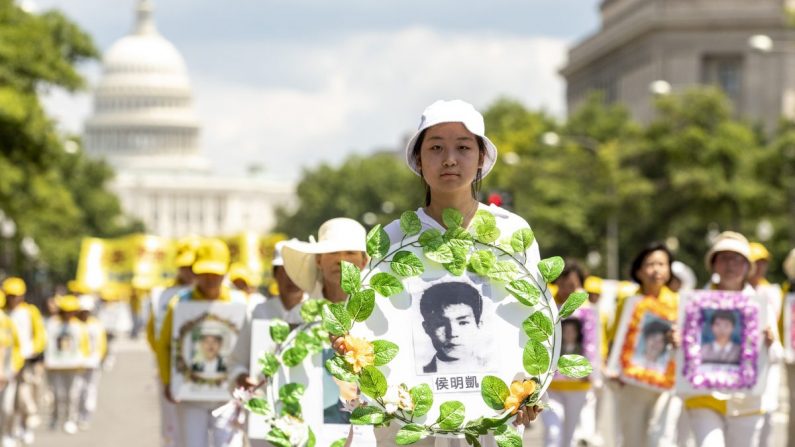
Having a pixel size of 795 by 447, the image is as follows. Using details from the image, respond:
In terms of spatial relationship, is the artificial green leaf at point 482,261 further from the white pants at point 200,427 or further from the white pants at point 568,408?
the white pants at point 568,408

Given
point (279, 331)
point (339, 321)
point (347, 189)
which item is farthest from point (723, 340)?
point (347, 189)

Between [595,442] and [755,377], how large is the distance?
731cm

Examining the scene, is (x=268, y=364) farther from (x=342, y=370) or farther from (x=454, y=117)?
(x=454, y=117)

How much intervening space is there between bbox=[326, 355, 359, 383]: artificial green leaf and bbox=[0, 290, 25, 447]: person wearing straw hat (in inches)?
437

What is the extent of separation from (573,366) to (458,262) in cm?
44

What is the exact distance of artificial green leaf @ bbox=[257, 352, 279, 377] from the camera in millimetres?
8203

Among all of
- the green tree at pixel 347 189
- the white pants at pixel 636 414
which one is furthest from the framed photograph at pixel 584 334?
the green tree at pixel 347 189

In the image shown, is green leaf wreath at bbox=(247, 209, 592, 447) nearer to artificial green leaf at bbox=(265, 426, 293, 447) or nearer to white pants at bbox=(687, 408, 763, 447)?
artificial green leaf at bbox=(265, 426, 293, 447)

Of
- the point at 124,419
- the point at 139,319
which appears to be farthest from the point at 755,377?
the point at 139,319

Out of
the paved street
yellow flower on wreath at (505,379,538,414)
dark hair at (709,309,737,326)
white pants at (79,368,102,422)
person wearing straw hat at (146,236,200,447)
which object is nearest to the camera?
yellow flower on wreath at (505,379,538,414)

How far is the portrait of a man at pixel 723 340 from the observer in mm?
10844

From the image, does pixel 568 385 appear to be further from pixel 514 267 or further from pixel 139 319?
pixel 139 319

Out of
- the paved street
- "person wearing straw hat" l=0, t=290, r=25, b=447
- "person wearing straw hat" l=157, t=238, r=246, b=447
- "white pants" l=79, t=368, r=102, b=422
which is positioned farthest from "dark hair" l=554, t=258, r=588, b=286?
"white pants" l=79, t=368, r=102, b=422

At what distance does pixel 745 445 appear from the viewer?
10883 mm
